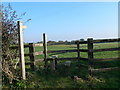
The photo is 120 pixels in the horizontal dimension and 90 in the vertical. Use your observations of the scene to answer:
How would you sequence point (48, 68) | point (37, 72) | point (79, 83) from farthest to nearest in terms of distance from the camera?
point (48, 68)
point (37, 72)
point (79, 83)

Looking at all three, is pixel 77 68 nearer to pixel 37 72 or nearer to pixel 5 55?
pixel 37 72

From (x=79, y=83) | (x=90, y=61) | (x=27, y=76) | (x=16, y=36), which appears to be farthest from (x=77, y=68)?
(x=16, y=36)

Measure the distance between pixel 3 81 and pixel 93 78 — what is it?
3.49 meters

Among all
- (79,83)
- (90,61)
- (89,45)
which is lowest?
(79,83)

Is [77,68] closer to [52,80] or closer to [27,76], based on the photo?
[52,80]

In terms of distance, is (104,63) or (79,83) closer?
(79,83)

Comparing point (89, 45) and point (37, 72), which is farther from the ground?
point (89, 45)

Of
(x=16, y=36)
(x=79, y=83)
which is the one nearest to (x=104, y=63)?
(x=79, y=83)

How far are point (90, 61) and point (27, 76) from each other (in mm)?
2644

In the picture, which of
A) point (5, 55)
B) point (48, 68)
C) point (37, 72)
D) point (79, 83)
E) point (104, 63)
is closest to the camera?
point (79, 83)

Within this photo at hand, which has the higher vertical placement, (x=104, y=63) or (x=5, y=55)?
(x=5, y=55)

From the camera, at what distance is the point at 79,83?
6.43 m

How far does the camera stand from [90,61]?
7207 mm

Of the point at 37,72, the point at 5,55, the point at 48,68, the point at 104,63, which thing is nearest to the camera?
the point at 5,55
